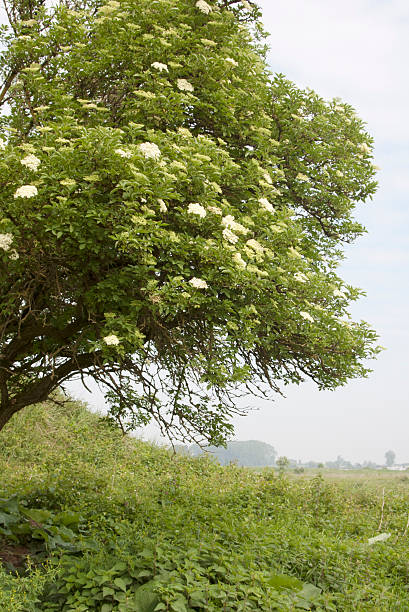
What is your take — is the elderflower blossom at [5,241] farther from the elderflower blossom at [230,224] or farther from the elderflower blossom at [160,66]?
the elderflower blossom at [160,66]

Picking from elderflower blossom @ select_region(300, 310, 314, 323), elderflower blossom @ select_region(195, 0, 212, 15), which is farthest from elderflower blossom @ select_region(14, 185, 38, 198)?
elderflower blossom @ select_region(195, 0, 212, 15)

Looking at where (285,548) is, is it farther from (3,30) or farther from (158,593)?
(3,30)

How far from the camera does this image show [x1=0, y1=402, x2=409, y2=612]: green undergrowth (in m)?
5.55

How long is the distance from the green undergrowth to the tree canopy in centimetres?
165

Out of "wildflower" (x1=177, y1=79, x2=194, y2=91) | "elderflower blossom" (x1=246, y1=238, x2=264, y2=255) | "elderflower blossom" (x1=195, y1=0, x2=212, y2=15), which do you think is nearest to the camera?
"elderflower blossom" (x1=246, y1=238, x2=264, y2=255)

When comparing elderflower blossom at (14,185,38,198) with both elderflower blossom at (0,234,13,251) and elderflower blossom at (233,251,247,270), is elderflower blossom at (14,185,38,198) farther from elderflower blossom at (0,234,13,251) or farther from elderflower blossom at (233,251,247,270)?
elderflower blossom at (233,251,247,270)

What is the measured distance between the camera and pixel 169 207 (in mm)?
6617

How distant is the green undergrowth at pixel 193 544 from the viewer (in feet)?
18.2

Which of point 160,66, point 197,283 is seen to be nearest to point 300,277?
point 197,283

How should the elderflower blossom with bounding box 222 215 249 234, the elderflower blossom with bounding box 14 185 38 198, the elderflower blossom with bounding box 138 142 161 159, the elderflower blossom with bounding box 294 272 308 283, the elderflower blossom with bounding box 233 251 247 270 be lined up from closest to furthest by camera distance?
the elderflower blossom with bounding box 14 185 38 198
the elderflower blossom with bounding box 138 142 161 159
the elderflower blossom with bounding box 233 251 247 270
the elderflower blossom with bounding box 222 215 249 234
the elderflower blossom with bounding box 294 272 308 283

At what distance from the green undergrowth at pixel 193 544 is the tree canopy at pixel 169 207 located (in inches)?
64.8

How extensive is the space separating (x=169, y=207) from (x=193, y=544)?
4.21m

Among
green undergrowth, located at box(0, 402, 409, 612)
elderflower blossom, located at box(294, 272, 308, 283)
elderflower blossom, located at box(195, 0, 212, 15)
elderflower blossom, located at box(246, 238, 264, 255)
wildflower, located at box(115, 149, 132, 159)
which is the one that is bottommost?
green undergrowth, located at box(0, 402, 409, 612)

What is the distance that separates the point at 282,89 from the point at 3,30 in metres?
4.97
